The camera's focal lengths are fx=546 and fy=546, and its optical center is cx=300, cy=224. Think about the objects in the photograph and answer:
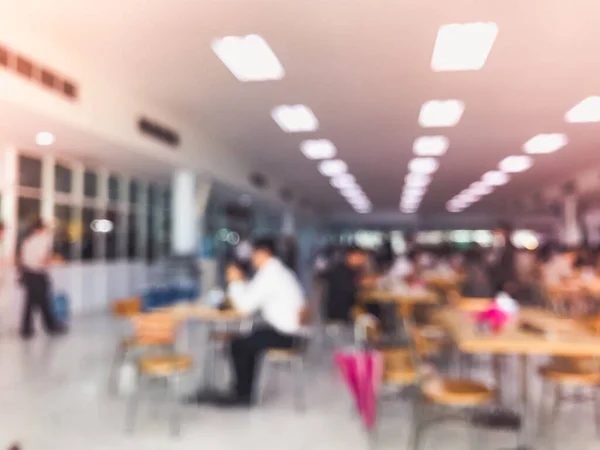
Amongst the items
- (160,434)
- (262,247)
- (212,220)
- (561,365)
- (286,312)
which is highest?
(212,220)

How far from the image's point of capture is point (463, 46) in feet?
17.9

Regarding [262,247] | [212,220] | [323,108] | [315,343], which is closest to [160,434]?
[262,247]

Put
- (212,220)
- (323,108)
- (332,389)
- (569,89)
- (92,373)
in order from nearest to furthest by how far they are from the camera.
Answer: (332,389), (92,373), (569,89), (323,108), (212,220)

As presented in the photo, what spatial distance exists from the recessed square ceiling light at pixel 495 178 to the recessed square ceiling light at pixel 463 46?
812 cm

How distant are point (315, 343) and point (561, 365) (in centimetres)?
358

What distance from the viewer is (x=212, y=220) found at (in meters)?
16.5

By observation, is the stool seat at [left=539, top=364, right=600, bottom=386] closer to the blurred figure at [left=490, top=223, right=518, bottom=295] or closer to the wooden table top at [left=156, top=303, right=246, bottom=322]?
the wooden table top at [left=156, top=303, right=246, bottom=322]

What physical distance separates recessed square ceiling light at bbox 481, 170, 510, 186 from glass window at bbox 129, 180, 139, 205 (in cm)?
853

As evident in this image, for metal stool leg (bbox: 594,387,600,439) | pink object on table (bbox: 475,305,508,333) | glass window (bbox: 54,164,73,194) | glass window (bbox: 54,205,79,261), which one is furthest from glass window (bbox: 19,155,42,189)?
metal stool leg (bbox: 594,387,600,439)

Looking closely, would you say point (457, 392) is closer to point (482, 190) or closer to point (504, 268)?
point (504, 268)

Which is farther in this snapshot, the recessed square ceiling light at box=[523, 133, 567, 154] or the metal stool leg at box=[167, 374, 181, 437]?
the recessed square ceiling light at box=[523, 133, 567, 154]

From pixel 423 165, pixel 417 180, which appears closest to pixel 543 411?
pixel 423 165

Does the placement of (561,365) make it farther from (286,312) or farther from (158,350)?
(158,350)

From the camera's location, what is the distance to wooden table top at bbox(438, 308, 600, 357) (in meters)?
2.80
